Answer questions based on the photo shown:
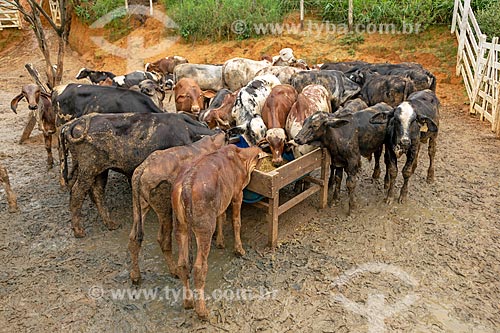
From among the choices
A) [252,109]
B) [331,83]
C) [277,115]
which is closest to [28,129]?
[252,109]

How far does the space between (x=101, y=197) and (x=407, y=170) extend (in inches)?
173

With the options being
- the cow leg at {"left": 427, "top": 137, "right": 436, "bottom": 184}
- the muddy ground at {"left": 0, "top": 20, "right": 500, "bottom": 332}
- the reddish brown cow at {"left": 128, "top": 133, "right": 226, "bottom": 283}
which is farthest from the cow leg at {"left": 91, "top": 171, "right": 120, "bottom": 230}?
the cow leg at {"left": 427, "top": 137, "right": 436, "bottom": 184}

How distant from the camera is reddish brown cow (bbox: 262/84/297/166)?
584 cm

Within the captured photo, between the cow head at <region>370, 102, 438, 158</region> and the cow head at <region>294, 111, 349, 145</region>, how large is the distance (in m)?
0.68

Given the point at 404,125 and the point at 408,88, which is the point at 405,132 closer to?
the point at 404,125

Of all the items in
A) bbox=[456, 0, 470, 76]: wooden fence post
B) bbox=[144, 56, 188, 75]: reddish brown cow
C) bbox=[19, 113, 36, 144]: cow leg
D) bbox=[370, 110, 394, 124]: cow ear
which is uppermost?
bbox=[456, 0, 470, 76]: wooden fence post

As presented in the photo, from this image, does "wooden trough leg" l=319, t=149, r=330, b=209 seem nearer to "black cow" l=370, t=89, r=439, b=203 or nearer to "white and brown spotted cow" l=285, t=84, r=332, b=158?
"white and brown spotted cow" l=285, t=84, r=332, b=158

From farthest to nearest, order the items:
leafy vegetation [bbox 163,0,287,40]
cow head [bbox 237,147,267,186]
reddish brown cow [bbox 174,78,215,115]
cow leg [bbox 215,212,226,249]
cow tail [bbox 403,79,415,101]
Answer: leafy vegetation [bbox 163,0,287,40] < cow tail [bbox 403,79,415,101] < reddish brown cow [bbox 174,78,215,115] < cow leg [bbox 215,212,226,249] < cow head [bbox 237,147,267,186]

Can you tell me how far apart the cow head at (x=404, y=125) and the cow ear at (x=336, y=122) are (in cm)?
55

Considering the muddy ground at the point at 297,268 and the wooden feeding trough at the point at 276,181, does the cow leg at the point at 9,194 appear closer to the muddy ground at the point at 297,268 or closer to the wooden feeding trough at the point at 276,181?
the muddy ground at the point at 297,268

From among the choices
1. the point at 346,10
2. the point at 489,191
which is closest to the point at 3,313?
the point at 489,191

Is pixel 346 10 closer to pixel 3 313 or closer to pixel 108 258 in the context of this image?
pixel 108 258

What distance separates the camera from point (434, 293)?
14.3 feet

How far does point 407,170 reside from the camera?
240 inches
